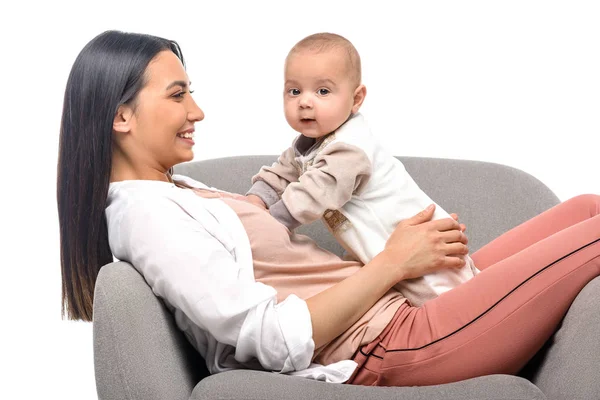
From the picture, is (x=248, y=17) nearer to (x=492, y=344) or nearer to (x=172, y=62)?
(x=172, y=62)

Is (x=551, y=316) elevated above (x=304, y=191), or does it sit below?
below

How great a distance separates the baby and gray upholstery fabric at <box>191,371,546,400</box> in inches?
14.9

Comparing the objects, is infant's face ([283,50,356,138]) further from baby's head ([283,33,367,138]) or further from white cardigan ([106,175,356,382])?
white cardigan ([106,175,356,382])

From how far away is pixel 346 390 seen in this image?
2.07 m

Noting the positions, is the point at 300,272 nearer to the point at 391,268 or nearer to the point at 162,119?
the point at 391,268

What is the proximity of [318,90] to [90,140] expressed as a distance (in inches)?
22.5

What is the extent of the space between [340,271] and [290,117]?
41 cm

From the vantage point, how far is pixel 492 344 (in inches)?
85.7

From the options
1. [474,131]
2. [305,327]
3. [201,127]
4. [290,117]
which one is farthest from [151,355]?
[474,131]

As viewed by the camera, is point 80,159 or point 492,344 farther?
point 80,159

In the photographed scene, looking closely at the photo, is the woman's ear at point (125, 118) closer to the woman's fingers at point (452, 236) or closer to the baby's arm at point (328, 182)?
the baby's arm at point (328, 182)

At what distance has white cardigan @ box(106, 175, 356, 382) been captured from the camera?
2.10 metres

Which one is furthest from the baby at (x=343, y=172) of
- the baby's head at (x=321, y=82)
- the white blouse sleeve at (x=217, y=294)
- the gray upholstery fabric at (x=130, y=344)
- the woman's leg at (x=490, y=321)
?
the gray upholstery fabric at (x=130, y=344)

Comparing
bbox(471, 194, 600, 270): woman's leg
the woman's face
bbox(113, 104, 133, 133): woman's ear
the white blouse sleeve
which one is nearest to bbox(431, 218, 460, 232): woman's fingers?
bbox(471, 194, 600, 270): woman's leg
